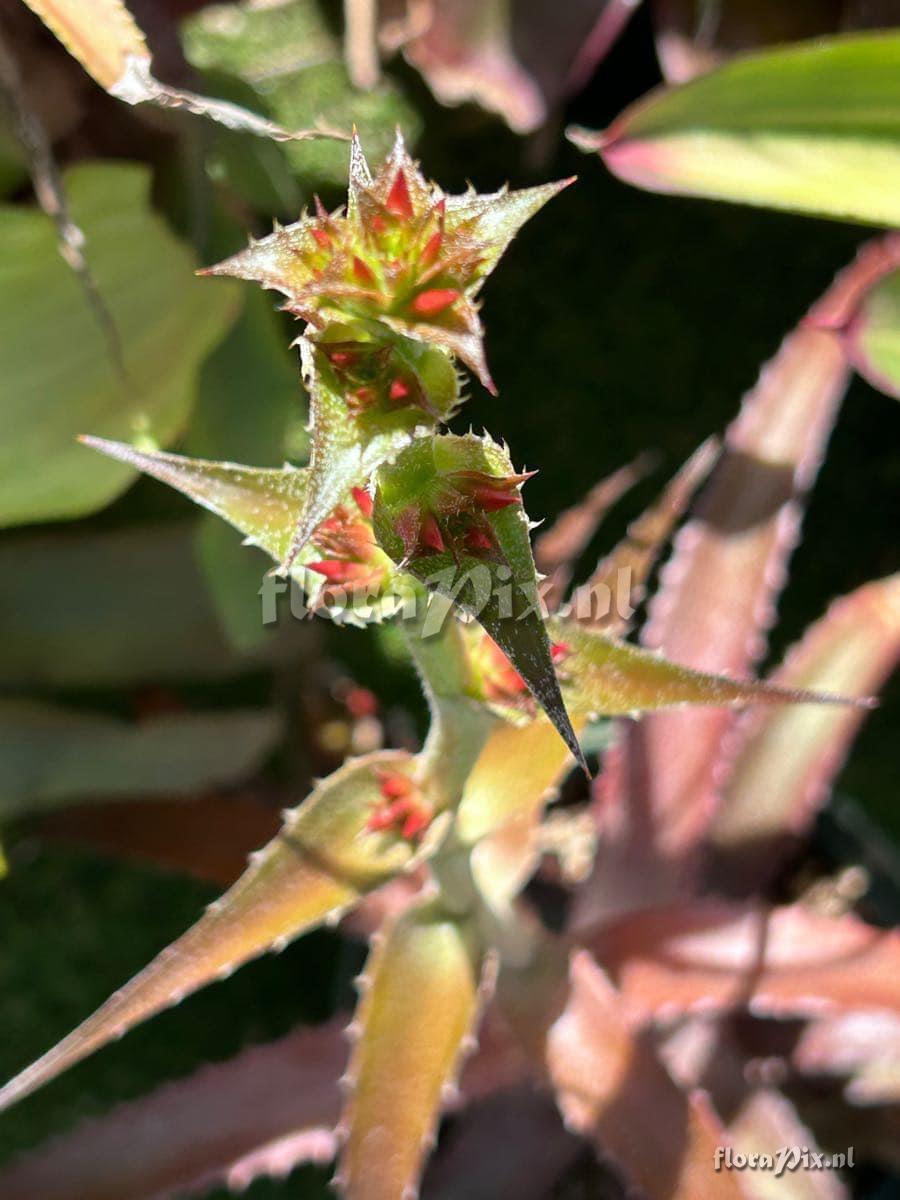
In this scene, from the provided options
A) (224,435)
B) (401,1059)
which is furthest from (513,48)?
(401,1059)

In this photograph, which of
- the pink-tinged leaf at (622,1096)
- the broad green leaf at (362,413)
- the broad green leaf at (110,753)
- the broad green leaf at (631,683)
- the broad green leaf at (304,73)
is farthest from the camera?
the broad green leaf at (304,73)

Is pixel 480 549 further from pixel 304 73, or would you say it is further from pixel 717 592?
pixel 304 73

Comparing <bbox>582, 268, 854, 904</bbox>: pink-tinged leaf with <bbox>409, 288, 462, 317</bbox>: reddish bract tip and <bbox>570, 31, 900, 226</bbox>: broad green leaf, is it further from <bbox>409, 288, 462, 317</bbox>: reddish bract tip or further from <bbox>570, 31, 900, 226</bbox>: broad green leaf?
<bbox>409, 288, 462, 317</bbox>: reddish bract tip

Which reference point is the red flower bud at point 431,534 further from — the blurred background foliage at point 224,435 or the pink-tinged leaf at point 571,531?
the blurred background foliage at point 224,435

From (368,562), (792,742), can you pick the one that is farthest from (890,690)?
(368,562)

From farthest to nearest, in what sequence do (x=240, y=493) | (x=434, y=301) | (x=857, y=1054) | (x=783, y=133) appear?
(x=857, y=1054)
(x=783, y=133)
(x=240, y=493)
(x=434, y=301)

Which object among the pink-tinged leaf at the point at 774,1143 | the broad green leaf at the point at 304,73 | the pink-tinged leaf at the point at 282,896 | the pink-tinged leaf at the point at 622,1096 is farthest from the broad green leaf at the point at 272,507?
the broad green leaf at the point at 304,73

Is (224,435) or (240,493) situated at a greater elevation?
(224,435)
